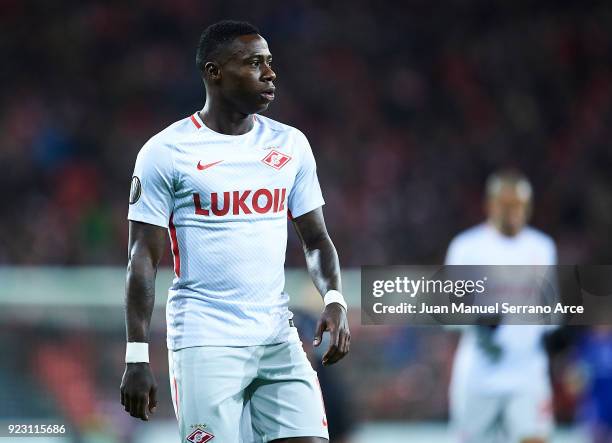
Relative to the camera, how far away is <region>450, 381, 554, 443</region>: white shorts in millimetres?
6434

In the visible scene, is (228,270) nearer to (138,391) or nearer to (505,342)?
(138,391)

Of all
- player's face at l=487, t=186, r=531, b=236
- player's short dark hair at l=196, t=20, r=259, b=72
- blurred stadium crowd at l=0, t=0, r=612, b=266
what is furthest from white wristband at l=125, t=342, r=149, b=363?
blurred stadium crowd at l=0, t=0, r=612, b=266

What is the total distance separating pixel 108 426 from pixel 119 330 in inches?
25.8

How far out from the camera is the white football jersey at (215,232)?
10.9 feet

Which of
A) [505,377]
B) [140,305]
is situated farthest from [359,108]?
[140,305]

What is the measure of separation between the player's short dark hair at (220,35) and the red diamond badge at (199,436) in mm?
1199

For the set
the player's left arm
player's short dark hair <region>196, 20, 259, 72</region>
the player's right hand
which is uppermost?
player's short dark hair <region>196, 20, 259, 72</region>

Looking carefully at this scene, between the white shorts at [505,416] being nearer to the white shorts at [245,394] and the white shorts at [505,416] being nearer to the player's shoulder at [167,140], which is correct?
the white shorts at [245,394]

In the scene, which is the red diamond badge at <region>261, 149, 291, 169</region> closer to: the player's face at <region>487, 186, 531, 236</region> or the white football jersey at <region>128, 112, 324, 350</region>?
the white football jersey at <region>128, 112, 324, 350</region>

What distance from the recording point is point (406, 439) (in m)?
7.22

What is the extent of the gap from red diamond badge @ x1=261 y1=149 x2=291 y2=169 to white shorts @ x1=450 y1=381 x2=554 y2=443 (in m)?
3.45

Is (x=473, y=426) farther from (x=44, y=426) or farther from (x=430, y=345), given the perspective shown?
(x=44, y=426)

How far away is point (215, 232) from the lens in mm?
3361

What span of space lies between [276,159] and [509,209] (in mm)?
3531
